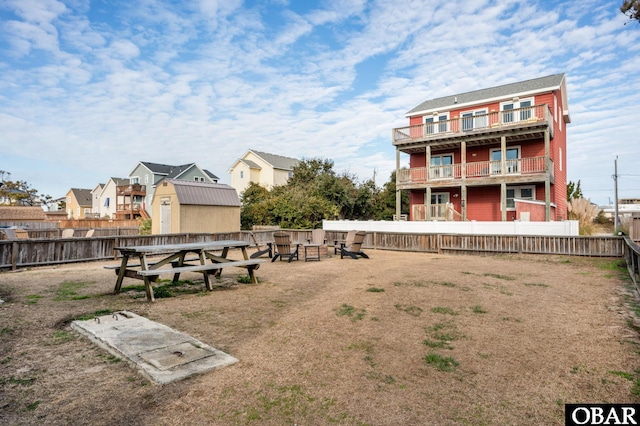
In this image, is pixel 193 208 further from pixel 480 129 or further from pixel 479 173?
pixel 480 129

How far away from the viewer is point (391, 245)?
17.1 metres

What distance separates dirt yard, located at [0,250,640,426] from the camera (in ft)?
9.53

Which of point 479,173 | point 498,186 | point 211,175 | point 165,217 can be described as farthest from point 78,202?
point 498,186

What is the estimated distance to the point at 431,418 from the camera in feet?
9.16

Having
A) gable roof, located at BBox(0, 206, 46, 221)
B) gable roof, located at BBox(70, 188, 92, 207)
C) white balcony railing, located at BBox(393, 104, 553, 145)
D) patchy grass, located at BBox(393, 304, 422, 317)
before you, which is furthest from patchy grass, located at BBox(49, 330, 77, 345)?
gable roof, located at BBox(70, 188, 92, 207)

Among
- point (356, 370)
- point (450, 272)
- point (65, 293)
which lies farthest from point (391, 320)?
point (65, 293)

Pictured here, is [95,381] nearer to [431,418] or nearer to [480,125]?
[431,418]

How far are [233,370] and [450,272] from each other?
788 cm

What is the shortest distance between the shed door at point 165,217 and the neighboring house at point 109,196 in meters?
32.9

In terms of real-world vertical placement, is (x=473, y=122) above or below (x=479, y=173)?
above

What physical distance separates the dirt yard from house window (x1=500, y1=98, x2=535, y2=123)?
13.8 meters

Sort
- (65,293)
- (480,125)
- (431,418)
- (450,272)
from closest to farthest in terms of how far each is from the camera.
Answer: (431,418) < (65,293) < (450,272) < (480,125)

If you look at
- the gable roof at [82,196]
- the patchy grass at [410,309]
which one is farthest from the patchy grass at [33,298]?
the gable roof at [82,196]

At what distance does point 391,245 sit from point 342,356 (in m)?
13.4
